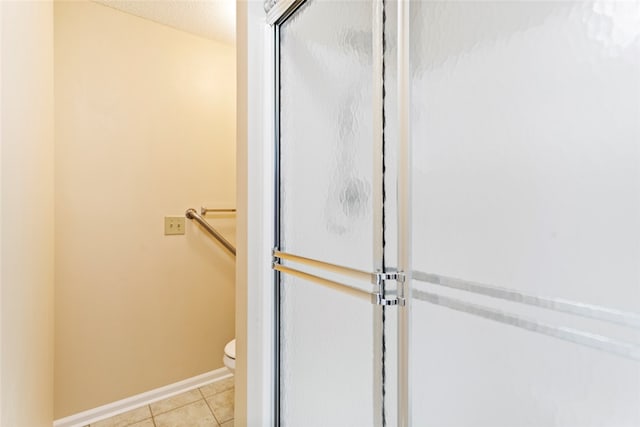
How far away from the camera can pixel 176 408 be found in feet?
6.09

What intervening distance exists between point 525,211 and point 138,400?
2.15 meters

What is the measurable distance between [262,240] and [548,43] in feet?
3.13

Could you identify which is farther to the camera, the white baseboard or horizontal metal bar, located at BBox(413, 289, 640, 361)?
the white baseboard

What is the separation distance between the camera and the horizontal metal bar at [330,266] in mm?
826

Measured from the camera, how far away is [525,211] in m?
0.63

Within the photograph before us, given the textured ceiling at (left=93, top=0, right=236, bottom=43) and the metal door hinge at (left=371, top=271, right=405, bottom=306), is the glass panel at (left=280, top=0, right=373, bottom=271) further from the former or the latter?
the textured ceiling at (left=93, top=0, right=236, bottom=43)

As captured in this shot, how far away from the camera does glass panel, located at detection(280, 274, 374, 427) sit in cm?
90

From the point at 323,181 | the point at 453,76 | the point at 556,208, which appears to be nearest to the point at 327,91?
the point at 323,181

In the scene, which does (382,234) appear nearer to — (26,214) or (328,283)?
(328,283)

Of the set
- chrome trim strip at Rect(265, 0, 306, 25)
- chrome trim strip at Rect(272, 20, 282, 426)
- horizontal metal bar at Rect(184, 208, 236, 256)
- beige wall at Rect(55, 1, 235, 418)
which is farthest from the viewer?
horizontal metal bar at Rect(184, 208, 236, 256)

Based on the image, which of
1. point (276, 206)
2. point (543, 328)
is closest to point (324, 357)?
point (276, 206)

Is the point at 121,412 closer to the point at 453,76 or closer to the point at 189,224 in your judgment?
the point at 189,224

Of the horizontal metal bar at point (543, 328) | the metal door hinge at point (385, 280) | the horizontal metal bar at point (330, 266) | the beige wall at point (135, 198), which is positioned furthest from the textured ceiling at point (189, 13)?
the horizontal metal bar at point (543, 328)

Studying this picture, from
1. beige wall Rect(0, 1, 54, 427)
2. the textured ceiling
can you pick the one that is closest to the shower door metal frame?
beige wall Rect(0, 1, 54, 427)
